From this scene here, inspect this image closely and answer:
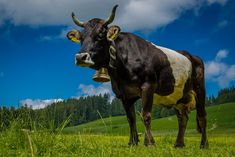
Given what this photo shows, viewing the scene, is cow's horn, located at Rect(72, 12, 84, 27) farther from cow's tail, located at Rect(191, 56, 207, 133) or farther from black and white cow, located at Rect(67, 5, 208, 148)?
A: cow's tail, located at Rect(191, 56, 207, 133)

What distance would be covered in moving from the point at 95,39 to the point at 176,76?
3.23m

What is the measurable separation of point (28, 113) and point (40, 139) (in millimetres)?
1055

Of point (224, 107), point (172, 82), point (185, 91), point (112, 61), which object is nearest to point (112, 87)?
point (112, 61)

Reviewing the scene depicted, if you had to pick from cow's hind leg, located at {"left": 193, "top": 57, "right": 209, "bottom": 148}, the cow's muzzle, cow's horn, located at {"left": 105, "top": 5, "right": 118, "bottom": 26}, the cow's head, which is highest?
cow's horn, located at {"left": 105, "top": 5, "right": 118, "bottom": 26}

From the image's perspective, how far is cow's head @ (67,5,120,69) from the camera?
11469mm

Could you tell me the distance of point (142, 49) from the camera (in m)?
12.4

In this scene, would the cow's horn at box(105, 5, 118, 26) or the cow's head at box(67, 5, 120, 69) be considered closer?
the cow's head at box(67, 5, 120, 69)

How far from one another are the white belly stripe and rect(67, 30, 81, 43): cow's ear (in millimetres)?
2823

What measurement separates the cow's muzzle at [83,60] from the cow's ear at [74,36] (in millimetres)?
1114

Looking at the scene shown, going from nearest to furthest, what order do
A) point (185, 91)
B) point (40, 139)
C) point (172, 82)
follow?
1. point (40, 139)
2. point (172, 82)
3. point (185, 91)

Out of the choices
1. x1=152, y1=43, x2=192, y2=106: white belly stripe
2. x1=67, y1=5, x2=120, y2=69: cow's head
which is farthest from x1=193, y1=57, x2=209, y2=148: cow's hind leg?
x1=67, y1=5, x2=120, y2=69: cow's head

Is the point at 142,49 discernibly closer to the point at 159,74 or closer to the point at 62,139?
the point at 159,74

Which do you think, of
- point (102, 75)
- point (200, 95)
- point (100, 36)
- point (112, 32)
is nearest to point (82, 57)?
point (100, 36)

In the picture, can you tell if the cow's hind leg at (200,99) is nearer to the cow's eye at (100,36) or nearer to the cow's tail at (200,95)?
the cow's tail at (200,95)
